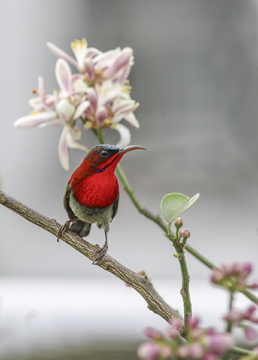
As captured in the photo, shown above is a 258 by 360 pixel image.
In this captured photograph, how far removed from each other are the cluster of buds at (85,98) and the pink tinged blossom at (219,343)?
0.28 m

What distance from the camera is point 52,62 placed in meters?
1.36

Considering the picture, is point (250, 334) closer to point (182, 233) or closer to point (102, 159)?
point (182, 233)

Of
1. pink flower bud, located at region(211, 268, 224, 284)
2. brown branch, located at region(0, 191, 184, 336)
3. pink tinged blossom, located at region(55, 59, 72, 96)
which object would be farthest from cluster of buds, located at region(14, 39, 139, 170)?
pink flower bud, located at region(211, 268, 224, 284)

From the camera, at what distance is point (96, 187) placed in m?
0.42

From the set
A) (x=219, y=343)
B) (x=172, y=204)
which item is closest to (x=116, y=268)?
(x=172, y=204)

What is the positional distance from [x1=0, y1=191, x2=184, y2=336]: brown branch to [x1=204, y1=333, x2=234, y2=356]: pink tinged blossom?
0.40 ft

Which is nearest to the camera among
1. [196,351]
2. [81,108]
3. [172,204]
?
[196,351]

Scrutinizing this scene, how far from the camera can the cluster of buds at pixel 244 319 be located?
0.15 m

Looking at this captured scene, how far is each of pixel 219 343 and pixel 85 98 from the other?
319 millimetres

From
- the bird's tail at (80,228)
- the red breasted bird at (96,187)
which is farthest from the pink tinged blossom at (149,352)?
the bird's tail at (80,228)

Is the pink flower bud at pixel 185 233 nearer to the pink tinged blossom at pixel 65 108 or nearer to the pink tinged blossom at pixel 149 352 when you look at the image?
the pink tinged blossom at pixel 149 352

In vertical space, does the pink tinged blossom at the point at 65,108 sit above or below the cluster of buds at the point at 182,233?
above

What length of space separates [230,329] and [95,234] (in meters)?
1.25

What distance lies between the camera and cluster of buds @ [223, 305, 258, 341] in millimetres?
148
